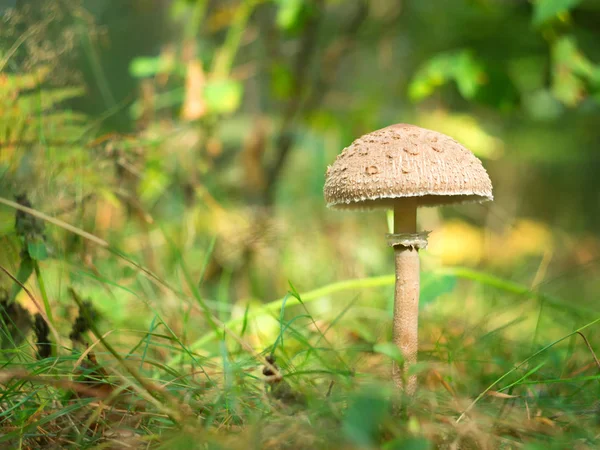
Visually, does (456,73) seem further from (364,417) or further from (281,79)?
(364,417)

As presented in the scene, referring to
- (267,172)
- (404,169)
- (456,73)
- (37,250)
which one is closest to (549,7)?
(456,73)

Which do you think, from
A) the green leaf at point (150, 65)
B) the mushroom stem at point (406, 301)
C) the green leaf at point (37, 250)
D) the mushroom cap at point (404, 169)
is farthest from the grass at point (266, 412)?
the green leaf at point (150, 65)

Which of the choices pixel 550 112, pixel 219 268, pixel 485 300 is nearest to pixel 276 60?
pixel 219 268

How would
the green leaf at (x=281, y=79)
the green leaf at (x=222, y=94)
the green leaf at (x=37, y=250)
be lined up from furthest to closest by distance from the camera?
the green leaf at (x=281, y=79), the green leaf at (x=222, y=94), the green leaf at (x=37, y=250)

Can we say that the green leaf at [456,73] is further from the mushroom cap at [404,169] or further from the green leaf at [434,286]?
the mushroom cap at [404,169]

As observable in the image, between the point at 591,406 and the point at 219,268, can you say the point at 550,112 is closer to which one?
the point at 591,406

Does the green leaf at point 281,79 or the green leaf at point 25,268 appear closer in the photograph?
the green leaf at point 25,268
